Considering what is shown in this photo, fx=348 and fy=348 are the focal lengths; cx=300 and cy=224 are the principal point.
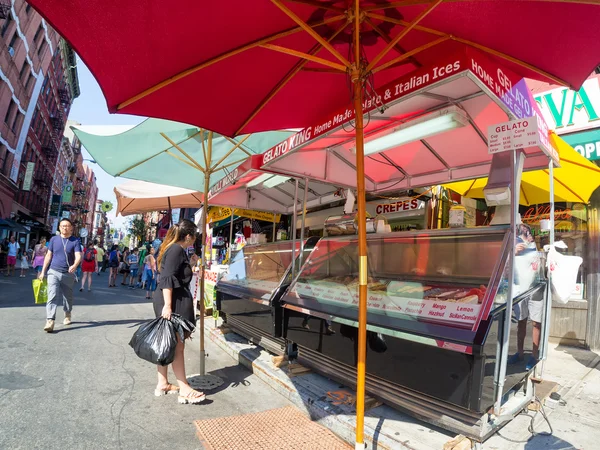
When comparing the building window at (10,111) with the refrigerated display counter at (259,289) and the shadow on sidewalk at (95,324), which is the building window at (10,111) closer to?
the shadow on sidewalk at (95,324)

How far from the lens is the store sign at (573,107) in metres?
6.77

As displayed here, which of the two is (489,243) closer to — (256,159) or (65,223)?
(256,159)

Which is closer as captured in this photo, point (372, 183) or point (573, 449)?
point (573, 449)

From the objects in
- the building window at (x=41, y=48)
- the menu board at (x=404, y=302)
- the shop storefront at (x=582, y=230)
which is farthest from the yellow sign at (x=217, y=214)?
the building window at (x=41, y=48)

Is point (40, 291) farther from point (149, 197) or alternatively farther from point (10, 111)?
point (10, 111)

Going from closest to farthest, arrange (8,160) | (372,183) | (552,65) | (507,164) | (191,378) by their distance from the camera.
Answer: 1. (552,65)
2. (507,164)
3. (191,378)
4. (372,183)
5. (8,160)

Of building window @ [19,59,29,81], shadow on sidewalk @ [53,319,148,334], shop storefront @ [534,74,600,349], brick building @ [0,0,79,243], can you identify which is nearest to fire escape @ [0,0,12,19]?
brick building @ [0,0,79,243]

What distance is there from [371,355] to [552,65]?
2.98 metres

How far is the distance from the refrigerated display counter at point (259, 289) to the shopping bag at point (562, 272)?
2.74m

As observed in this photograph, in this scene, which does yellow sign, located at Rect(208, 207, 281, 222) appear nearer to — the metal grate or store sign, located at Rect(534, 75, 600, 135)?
the metal grate

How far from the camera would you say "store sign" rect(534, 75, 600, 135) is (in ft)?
22.2

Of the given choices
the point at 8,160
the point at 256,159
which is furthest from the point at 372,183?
the point at 8,160

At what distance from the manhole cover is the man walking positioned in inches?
138

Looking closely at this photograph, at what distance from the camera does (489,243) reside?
309 cm
